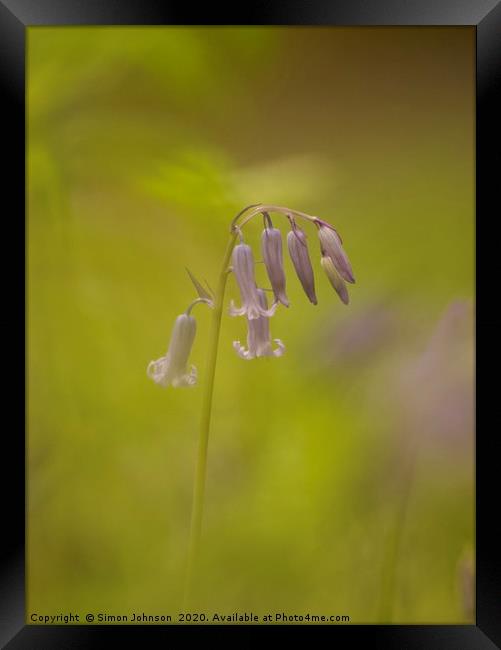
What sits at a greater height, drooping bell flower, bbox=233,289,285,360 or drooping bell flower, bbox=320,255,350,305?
drooping bell flower, bbox=320,255,350,305

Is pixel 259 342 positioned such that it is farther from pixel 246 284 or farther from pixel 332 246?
pixel 332 246

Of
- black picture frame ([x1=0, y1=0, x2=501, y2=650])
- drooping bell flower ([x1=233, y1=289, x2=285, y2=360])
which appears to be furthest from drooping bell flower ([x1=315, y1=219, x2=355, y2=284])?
black picture frame ([x1=0, y1=0, x2=501, y2=650])

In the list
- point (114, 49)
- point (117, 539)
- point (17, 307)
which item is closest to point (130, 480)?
point (117, 539)

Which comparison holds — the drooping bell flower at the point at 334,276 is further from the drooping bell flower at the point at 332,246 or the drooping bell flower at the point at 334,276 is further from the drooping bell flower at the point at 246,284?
the drooping bell flower at the point at 246,284

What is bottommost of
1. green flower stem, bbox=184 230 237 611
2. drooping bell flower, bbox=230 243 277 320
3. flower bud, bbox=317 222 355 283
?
green flower stem, bbox=184 230 237 611

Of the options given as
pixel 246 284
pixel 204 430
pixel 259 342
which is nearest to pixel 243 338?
pixel 259 342

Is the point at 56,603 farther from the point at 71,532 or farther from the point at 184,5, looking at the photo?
the point at 184,5

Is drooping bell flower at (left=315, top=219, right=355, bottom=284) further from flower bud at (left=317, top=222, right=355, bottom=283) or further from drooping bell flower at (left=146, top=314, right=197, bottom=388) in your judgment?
drooping bell flower at (left=146, top=314, right=197, bottom=388)
